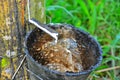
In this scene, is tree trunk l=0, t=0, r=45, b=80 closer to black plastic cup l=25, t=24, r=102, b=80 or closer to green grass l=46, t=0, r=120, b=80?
black plastic cup l=25, t=24, r=102, b=80

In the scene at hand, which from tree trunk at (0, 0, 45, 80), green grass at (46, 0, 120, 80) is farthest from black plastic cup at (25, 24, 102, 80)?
green grass at (46, 0, 120, 80)

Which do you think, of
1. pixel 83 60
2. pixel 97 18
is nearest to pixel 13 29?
pixel 83 60

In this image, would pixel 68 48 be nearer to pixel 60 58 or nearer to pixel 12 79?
pixel 60 58

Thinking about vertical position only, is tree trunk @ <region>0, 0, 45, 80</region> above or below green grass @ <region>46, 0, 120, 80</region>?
above

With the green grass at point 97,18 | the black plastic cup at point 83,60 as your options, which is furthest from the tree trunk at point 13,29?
the green grass at point 97,18

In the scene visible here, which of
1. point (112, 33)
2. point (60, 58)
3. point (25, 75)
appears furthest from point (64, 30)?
point (112, 33)

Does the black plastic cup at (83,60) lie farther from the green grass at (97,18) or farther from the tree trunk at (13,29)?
the green grass at (97,18)

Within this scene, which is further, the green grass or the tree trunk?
the green grass
